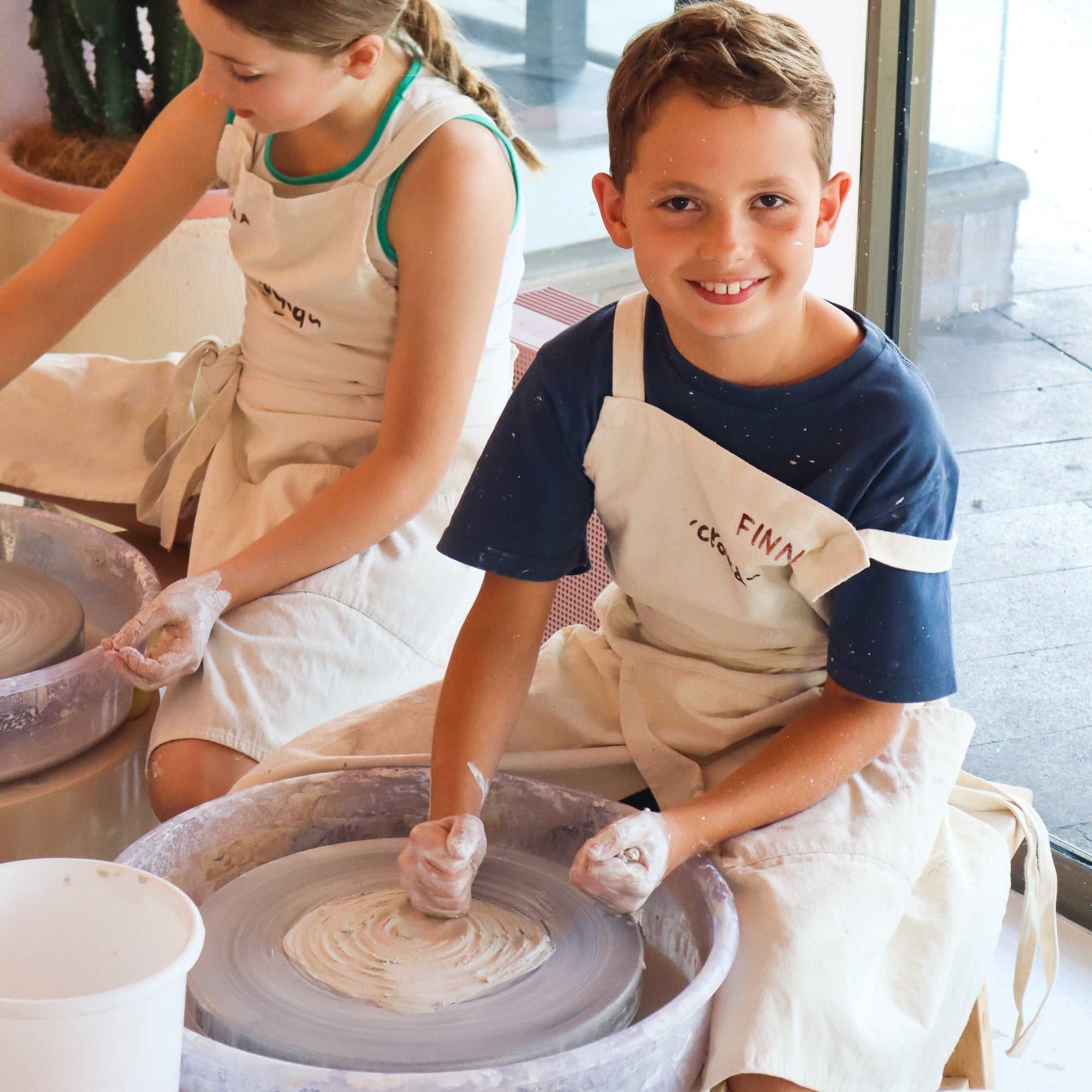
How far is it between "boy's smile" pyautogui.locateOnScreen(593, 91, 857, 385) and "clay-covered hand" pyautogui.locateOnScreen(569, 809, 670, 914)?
0.35 metres

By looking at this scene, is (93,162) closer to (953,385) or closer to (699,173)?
(953,385)

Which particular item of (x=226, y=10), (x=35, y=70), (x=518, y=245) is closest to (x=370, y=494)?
(x=518, y=245)

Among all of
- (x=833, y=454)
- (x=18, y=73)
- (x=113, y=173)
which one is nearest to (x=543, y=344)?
(x=833, y=454)

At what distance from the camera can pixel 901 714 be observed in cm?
108

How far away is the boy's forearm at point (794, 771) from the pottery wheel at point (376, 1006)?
0.09m

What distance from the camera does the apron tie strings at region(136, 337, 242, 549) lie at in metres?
1.57

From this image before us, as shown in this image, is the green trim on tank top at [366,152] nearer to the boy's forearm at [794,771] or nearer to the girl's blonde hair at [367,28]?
the girl's blonde hair at [367,28]

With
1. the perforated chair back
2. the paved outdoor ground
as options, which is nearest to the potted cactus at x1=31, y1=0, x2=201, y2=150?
the perforated chair back

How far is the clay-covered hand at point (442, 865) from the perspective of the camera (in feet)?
3.18

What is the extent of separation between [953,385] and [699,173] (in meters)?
1.26

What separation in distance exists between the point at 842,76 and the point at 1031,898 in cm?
127

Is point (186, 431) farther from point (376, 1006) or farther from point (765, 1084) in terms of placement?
point (765, 1084)

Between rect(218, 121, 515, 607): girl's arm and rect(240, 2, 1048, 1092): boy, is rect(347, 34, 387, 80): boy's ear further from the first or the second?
rect(240, 2, 1048, 1092): boy

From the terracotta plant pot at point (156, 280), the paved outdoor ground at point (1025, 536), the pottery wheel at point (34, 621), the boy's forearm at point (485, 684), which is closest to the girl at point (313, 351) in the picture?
the pottery wheel at point (34, 621)
